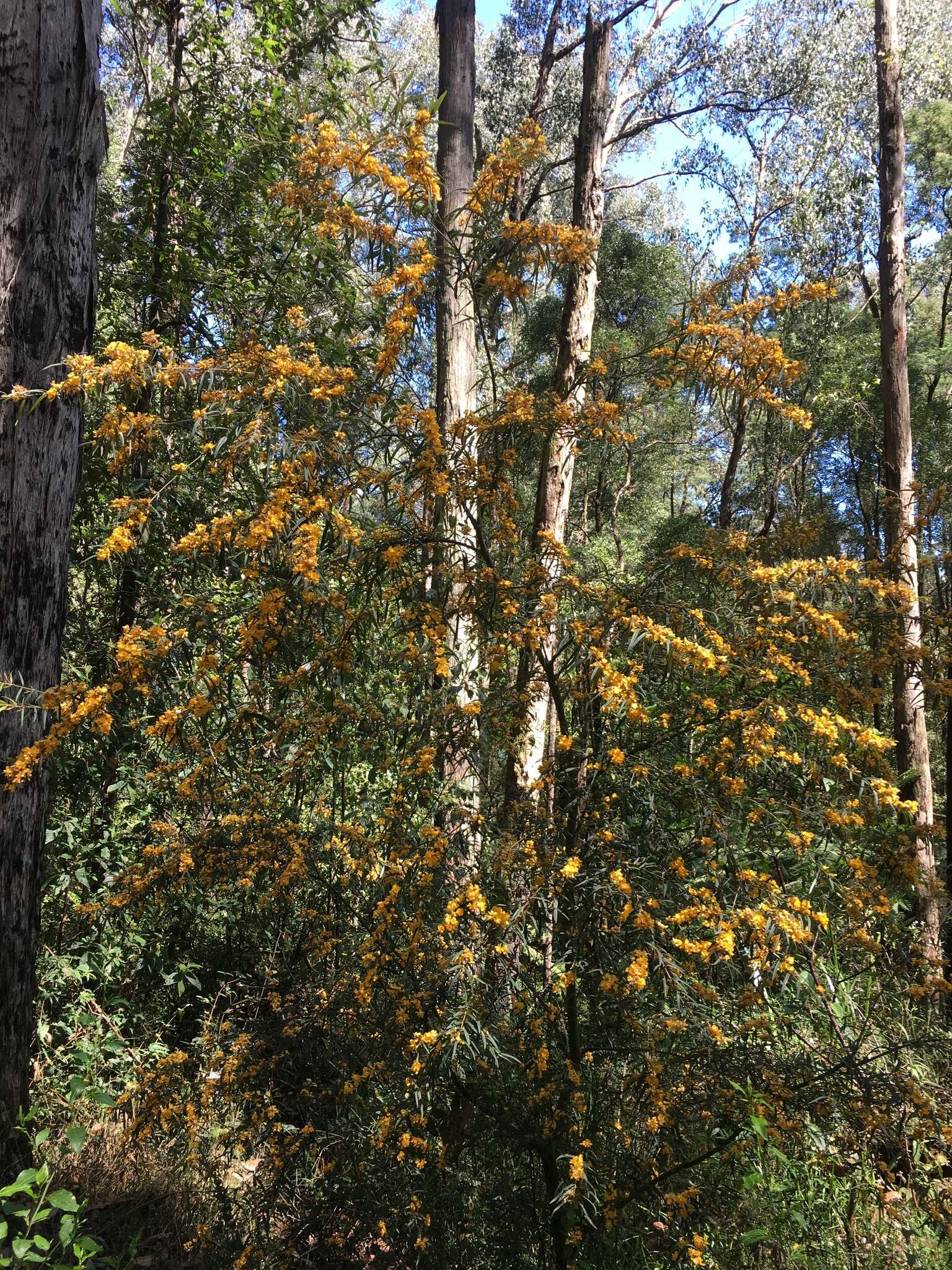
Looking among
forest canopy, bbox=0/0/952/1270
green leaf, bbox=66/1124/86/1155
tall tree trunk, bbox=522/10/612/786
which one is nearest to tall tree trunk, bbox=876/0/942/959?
forest canopy, bbox=0/0/952/1270

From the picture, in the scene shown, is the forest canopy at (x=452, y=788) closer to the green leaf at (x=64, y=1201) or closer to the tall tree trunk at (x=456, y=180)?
the green leaf at (x=64, y=1201)

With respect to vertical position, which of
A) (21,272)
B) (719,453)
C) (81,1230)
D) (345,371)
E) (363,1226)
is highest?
(719,453)

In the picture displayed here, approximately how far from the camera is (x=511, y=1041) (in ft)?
6.88

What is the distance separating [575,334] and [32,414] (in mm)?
1894

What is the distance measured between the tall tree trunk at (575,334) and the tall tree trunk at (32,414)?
137 cm

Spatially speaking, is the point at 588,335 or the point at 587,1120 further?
the point at 588,335

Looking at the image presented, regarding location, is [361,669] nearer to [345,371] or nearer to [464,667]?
[464,667]

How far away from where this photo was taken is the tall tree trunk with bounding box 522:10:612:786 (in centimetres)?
255

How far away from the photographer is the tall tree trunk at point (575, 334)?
2555 mm

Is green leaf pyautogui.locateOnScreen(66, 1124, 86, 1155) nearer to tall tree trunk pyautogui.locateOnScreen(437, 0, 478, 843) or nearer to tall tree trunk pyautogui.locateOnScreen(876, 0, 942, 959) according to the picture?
tall tree trunk pyautogui.locateOnScreen(437, 0, 478, 843)

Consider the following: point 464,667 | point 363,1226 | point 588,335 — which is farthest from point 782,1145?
point 588,335

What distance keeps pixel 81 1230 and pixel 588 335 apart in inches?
135

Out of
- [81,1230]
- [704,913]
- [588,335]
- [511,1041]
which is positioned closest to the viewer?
[704,913]

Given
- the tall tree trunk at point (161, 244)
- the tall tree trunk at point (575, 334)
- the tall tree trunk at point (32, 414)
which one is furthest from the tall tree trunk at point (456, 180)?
the tall tree trunk at point (32, 414)
